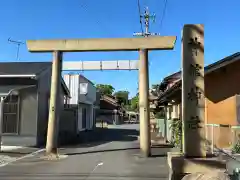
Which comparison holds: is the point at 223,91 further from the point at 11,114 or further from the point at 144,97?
the point at 11,114

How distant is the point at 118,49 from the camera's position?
16.4 m

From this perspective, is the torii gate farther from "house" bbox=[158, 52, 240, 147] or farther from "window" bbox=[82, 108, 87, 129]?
"window" bbox=[82, 108, 87, 129]

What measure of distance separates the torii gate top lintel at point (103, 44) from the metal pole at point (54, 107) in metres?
0.46

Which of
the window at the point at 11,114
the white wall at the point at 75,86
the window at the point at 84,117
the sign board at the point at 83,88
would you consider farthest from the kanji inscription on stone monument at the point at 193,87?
the window at the point at 84,117

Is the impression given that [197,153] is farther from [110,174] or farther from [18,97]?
[18,97]

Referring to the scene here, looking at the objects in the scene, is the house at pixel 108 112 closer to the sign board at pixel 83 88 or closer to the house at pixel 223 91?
the sign board at pixel 83 88

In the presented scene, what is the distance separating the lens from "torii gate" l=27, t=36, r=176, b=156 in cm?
1641

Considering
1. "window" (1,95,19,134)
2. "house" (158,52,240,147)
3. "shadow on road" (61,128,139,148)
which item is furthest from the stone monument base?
"window" (1,95,19,134)

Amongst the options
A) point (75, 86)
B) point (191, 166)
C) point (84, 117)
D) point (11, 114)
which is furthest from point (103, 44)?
point (84, 117)

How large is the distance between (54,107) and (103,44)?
11.4 feet

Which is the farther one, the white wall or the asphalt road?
the white wall

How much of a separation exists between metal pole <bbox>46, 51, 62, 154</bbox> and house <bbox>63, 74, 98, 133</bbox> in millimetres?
15692

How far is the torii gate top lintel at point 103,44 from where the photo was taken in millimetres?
16328

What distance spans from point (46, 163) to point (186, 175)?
22.5ft
